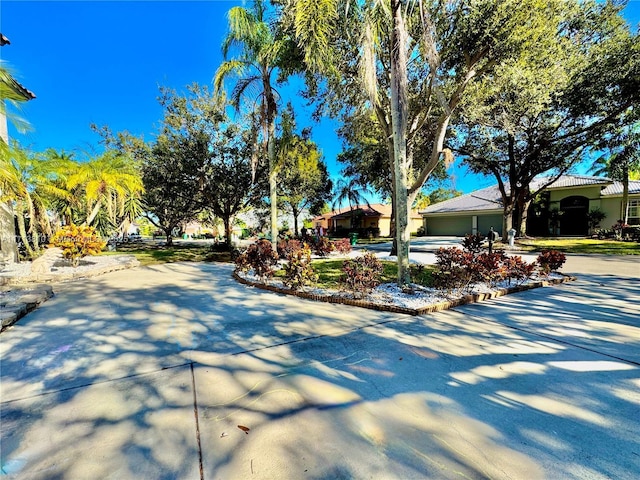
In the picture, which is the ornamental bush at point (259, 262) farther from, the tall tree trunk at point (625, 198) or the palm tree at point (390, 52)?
the tall tree trunk at point (625, 198)

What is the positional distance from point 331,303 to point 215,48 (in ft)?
31.0

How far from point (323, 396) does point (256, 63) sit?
32.1 feet

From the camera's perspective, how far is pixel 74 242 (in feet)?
29.3

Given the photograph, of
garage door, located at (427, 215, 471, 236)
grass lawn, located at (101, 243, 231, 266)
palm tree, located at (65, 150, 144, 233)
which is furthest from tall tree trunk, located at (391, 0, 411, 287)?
garage door, located at (427, 215, 471, 236)

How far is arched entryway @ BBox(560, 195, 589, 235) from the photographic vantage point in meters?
22.6

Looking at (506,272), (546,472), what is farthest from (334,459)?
(506,272)

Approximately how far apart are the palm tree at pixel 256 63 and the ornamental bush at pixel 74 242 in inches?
237

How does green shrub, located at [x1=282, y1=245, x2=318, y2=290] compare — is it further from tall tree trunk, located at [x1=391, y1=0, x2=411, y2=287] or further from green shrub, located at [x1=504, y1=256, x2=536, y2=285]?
green shrub, located at [x1=504, y1=256, x2=536, y2=285]

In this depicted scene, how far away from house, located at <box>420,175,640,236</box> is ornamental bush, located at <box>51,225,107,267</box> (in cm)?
2770

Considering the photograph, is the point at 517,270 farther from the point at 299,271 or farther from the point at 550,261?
the point at 299,271

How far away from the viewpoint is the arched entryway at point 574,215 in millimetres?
22562

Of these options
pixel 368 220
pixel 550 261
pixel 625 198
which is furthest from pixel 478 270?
pixel 368 220

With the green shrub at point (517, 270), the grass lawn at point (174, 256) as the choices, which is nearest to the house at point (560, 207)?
the green shrub at point (517, 270)

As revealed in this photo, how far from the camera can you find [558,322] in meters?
4.20
